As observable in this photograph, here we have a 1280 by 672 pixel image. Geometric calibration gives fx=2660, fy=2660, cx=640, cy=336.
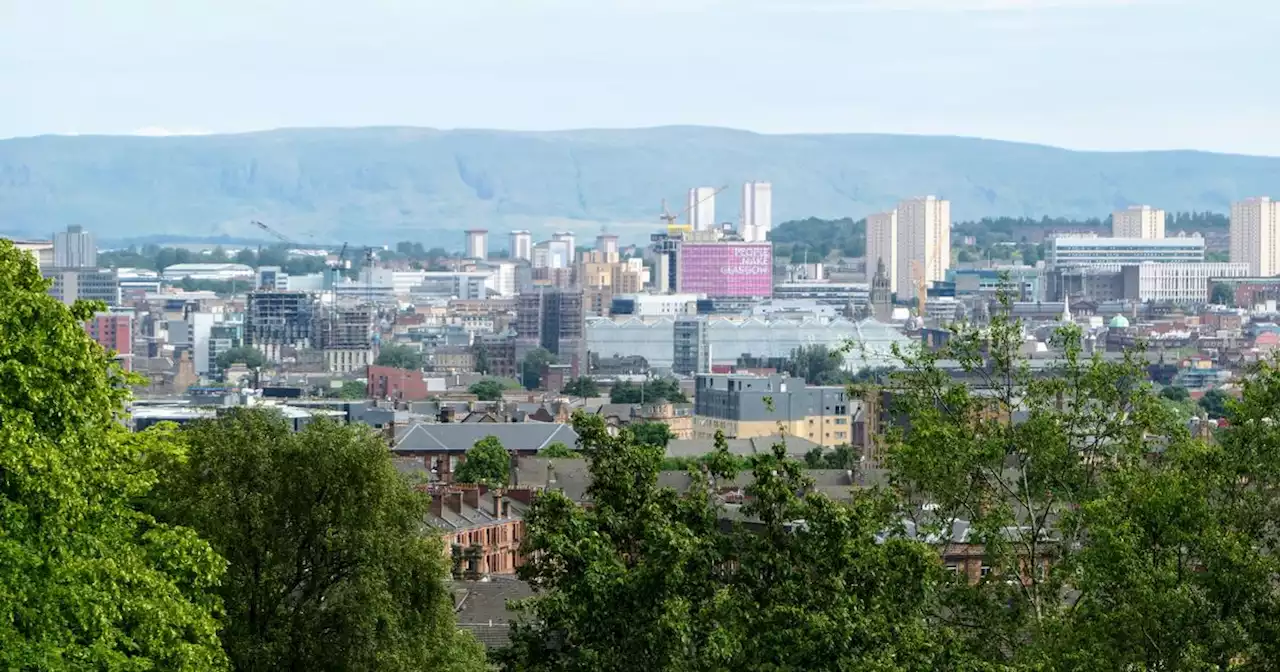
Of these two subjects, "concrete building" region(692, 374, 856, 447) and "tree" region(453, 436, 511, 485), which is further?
"concrete building" region(692, 374, 856, 447)

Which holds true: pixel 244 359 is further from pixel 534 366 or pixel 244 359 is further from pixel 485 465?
pixel 485 465

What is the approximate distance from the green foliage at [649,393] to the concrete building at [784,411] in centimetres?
1544

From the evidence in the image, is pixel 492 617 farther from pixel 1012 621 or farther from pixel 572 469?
pixel 572 469

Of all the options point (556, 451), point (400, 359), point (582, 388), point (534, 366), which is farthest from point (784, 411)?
point (400, 359)

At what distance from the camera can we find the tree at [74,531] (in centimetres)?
1847

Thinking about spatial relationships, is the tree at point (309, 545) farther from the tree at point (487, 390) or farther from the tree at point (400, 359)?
the tree at point (400, 359)

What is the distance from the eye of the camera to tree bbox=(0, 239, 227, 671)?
18469mm

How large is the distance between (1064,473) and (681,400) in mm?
116467

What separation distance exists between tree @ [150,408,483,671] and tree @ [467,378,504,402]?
109694 millimetres

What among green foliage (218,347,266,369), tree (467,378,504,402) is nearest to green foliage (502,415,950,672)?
tree (467,378,504,402)

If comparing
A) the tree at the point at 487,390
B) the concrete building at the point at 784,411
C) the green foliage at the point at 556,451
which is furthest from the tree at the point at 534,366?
the green foliage at the point at 556,451

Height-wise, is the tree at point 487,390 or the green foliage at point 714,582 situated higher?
the green foliage at point 714,582

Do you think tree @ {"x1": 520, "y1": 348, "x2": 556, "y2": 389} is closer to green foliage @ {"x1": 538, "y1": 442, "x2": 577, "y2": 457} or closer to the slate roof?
the slate roof

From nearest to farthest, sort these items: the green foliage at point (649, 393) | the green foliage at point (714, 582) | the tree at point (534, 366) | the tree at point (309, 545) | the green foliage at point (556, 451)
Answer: the green foliage at point (714, 582) < the tree at point (309, 545) < the green foliage at point (556, 451) < the green foliage at point (649, 393) < the tree at point (534, 366)
